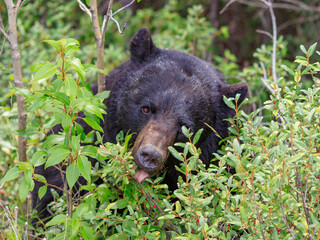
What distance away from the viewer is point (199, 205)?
2400mm

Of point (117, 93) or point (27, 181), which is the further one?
point (117, 93)

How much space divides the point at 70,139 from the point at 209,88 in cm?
143

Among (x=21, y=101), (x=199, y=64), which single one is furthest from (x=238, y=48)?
(x=21, y=101)

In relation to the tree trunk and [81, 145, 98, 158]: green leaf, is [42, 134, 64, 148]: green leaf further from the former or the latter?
the tree trunk

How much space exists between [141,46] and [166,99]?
2.13ft

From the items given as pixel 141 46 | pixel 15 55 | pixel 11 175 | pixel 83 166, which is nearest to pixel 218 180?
pixel 83 166

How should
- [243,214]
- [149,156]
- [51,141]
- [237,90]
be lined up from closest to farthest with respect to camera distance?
1. [243,214]
2. [51,141]
3. [149,156]
4. [237,90]

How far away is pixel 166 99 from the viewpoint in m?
3.46

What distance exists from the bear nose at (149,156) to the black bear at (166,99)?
117 mm

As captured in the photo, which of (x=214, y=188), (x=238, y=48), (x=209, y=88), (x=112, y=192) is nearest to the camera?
(x=214, y=188)

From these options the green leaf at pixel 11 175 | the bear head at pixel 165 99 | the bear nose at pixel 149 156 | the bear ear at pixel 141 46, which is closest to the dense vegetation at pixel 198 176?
the green leaf at pixel 11 175

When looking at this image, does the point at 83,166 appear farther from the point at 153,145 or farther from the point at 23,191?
the point at 153,145

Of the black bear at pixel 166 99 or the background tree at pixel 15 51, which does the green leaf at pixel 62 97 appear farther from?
the background tree at pixel 15 51

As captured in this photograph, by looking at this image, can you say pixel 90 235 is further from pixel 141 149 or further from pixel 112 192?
pixel 141 149
